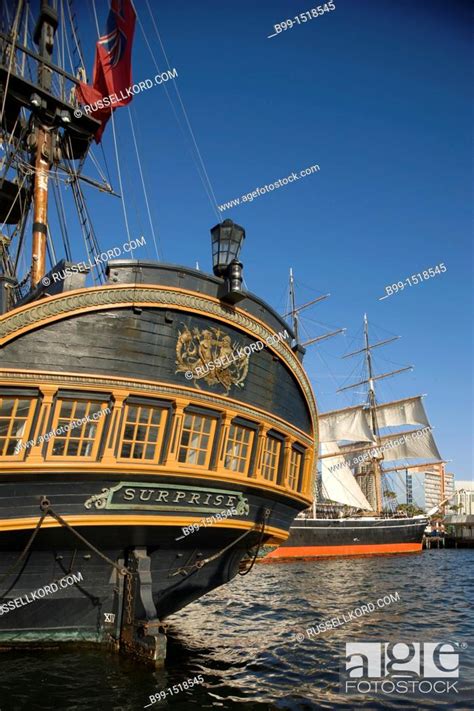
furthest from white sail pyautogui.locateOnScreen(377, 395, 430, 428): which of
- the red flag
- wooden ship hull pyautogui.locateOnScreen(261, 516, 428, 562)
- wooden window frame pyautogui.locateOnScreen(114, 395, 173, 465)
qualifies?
wooden window frame pyautogui.locateOnScreen(114, 395, 173, 465)

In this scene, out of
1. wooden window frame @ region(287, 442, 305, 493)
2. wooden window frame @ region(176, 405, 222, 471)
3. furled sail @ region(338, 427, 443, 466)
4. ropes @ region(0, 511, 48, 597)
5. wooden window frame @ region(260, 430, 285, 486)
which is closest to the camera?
ropes @ region(0, 511, 48, 597)

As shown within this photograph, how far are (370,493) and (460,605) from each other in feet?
195

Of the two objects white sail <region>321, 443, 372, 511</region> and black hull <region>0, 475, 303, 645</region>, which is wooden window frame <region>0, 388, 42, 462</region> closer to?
black hull <region>0, 475, 303, 645</region>

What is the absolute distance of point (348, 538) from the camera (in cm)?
5559

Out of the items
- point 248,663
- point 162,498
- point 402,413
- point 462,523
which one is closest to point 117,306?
point 162,498

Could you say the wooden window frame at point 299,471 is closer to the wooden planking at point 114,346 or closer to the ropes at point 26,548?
the wooden planking at point 114,346

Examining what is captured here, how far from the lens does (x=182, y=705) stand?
8.27m

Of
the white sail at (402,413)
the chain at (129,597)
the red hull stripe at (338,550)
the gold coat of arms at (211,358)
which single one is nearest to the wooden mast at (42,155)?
the gold coat of arms at (211,358)

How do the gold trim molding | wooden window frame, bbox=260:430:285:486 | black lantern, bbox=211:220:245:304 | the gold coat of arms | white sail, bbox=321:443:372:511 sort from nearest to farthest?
the gold trim molding, the gold coat of arms, black lantern, bbox=211:220:245:304, wooden window frame, bbox=260:430:285:486, white sail, bbox=321:443:372:511

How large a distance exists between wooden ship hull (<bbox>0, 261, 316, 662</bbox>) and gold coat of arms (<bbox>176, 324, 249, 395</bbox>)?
0.03 m

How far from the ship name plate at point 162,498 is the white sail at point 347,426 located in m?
69.4

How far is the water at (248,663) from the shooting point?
27.7 feet

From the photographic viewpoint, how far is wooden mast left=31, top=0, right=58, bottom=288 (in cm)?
1678

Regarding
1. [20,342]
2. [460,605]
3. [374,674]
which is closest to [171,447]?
[20,342]
